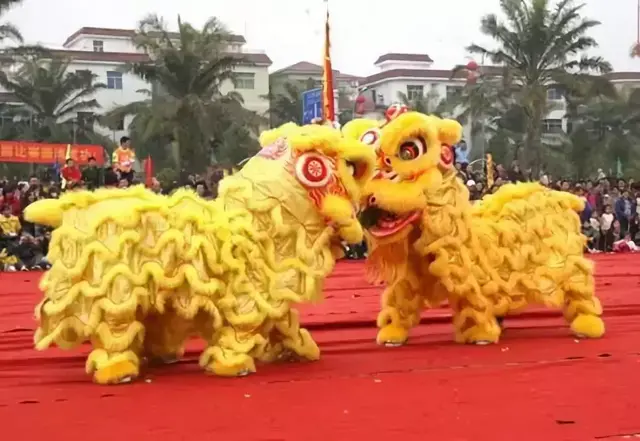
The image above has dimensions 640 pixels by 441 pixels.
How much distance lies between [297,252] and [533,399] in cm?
100

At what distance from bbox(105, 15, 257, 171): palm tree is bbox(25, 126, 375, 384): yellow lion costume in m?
13.3

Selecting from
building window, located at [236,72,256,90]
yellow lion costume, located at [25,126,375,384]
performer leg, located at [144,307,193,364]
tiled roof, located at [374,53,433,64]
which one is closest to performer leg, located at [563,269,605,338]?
yellow lion costume, located at [25,126,375,384]

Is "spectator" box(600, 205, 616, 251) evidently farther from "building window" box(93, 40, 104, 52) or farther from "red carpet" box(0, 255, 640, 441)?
"building window" box(93, 40, 104, 52)

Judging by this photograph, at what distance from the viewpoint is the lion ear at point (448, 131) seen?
3.81m

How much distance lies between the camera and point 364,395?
2873mm

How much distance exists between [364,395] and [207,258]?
718 mm

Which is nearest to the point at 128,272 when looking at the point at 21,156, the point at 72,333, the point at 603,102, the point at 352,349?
the point at 72,333

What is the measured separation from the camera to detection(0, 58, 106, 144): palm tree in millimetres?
20875

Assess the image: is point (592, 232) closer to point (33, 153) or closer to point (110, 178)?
point (110, 178)

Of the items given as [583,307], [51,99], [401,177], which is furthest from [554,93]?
[401,177]

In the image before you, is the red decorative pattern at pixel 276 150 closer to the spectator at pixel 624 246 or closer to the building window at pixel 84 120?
the spectator at pixel 624 246

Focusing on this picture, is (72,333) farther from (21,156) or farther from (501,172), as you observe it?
(21,156)

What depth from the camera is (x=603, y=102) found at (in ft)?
75.7

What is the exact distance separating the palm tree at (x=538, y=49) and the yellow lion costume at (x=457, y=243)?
40.7ft
